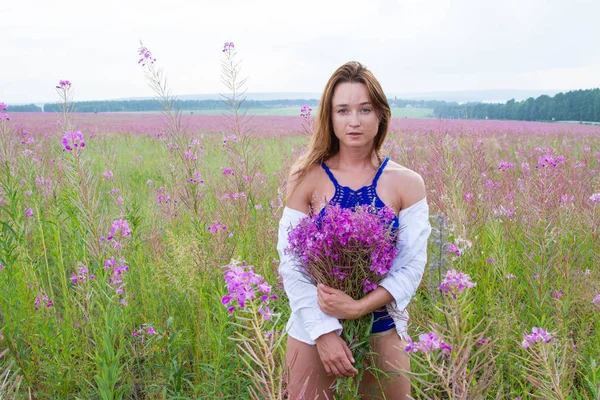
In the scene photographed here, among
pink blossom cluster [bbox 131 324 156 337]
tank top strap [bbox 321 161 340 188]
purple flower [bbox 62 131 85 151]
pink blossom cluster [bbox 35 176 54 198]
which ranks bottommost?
pink blossom cluster [bbox 131 324 156 337]

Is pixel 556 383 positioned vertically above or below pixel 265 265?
above

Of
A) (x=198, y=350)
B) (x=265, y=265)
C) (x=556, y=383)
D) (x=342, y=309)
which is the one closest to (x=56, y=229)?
(x=198, y=350)

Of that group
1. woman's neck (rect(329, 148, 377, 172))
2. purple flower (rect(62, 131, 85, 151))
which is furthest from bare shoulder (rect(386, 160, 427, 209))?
purple flower (rect(62, 131, 85, 151))

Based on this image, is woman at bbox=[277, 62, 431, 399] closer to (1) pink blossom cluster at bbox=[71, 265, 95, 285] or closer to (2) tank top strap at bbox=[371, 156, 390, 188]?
(2) tank top strap at bbox=[371, 156, 390, 188]

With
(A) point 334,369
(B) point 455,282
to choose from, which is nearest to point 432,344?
(B) point 455,282

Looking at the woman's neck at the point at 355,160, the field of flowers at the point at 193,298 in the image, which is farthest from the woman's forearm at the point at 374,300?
the woman's neck at the point at 355,160

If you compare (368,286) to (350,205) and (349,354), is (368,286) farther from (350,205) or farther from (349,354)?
(350,205)

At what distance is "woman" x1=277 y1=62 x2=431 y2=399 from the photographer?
1664mm

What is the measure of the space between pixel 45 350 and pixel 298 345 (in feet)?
5.64

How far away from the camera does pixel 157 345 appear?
107 inches

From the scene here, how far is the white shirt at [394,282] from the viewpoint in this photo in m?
1.69

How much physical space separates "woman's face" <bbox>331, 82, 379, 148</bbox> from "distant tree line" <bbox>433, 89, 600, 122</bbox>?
1692 centimetres

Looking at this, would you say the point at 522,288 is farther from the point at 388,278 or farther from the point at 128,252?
the point at 128,252

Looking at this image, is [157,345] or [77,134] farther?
[157,345]
